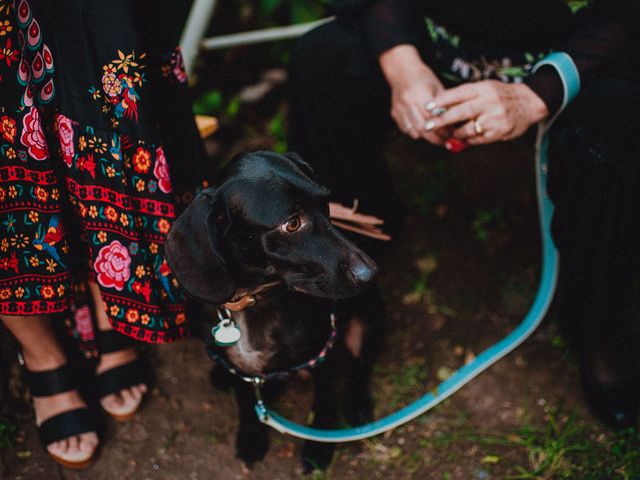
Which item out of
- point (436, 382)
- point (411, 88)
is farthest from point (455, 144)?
point (436, 382)

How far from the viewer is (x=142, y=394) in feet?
7.43

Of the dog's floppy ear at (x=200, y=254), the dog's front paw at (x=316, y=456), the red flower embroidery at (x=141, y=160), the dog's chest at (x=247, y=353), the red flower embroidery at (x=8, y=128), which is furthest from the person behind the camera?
the dog's front paw at (x=316, y=456)

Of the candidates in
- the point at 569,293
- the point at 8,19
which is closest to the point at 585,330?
the point at 569,293

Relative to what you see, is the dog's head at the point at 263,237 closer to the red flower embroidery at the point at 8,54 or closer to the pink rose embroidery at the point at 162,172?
the pink rose embroidery at the point at 162,172

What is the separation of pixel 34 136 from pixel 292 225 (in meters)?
0.80

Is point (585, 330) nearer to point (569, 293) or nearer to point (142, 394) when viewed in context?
point (569, 293)

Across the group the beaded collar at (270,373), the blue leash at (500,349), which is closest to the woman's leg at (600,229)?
the blue leash at (500,349)

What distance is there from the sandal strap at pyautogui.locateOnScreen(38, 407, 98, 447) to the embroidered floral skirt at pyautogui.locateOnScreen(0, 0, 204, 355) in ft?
1.66

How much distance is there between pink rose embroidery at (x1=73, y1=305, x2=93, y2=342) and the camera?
2186 millimetres

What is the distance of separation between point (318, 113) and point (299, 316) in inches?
31.0

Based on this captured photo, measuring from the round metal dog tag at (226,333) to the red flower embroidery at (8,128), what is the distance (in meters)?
0.80

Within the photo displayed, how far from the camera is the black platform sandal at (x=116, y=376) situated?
2.21m

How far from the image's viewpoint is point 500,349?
7.34 feet

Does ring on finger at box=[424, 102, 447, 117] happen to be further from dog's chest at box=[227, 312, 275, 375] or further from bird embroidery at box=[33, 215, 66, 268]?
bird embroidery at box=[33, 215, 66, 268]
